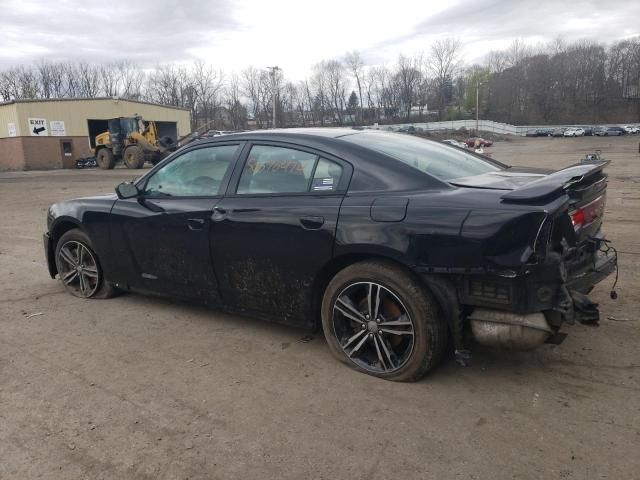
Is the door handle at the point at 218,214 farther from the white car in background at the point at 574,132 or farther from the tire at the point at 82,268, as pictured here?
the white car in background at the point at 574,132

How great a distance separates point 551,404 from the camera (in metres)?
2.91

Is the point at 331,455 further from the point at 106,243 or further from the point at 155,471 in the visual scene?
the point at 106,243

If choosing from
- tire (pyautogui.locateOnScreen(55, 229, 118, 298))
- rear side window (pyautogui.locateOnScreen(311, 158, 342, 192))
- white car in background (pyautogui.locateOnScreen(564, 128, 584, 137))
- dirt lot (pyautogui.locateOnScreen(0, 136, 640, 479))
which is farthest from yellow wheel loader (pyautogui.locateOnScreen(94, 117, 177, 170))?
white car in background (pyautogui.locateOnScreen(564, 128, 584, 137))

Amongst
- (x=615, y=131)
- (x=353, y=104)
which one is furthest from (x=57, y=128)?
(x=353, y=104)

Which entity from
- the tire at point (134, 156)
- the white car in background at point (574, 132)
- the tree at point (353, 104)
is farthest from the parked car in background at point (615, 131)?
the tire at point (134, 156)

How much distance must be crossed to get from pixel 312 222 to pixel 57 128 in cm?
3668

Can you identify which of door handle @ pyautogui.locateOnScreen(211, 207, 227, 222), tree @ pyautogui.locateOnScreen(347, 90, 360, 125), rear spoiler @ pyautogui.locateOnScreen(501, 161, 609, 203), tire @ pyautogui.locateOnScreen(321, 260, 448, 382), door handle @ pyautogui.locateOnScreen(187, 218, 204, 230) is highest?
tree @ pyautogui.locateOnScreen(347, 90, 360, 125)

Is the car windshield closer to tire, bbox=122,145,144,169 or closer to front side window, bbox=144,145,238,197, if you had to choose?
front side window, bbox=144,145,238,197

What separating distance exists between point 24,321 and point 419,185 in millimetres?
3680

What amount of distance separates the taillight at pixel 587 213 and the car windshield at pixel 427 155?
77 cm

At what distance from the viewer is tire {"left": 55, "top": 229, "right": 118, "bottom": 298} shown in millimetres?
4934

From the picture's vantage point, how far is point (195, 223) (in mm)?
3939

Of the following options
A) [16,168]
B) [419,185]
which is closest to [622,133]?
[16,168]

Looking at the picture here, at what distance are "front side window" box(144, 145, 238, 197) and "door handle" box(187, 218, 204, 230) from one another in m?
0.22
